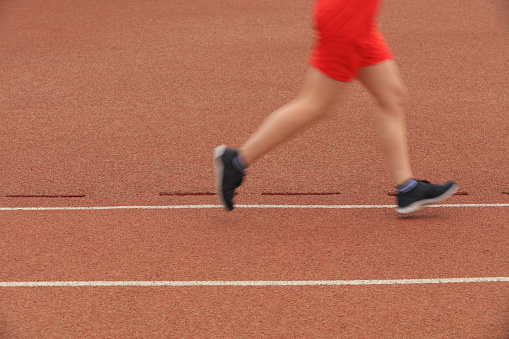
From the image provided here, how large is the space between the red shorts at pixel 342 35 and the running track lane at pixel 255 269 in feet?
3.11

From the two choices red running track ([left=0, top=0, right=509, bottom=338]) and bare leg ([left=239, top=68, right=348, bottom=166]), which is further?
bare leg ([left=239, top=68, right=348, bottom=166])

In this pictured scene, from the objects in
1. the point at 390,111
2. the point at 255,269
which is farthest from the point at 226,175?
the point at 390,111

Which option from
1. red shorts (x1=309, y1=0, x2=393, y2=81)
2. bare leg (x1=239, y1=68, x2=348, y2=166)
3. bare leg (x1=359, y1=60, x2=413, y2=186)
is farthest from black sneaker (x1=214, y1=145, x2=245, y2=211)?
bare leg (x1=359, y1=60, x2=413, y2=186)

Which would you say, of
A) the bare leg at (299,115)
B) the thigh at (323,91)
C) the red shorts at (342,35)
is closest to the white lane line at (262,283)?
the bare leg at (299,115)

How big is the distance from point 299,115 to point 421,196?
864mm

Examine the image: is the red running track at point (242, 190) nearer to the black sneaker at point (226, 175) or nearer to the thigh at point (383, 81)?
the black sneaker at point (226, 175)

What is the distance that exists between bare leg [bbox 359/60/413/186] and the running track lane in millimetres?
370

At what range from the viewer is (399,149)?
157 inches

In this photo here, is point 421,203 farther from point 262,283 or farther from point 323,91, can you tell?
point 262,283

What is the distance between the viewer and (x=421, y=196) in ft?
13.2

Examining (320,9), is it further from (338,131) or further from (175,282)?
(338,131)

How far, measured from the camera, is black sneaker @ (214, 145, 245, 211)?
3932 millimetres

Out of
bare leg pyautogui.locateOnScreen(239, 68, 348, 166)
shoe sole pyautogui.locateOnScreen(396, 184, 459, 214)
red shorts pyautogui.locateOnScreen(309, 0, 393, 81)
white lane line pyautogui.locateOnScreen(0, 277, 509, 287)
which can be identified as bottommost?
white lane line pyautogui.locateOnScreen(0, 277, 509, 287)

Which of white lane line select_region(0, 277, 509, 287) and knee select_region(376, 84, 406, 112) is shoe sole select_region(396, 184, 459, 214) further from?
white lane line select_region(0, 277, 509, 287)
